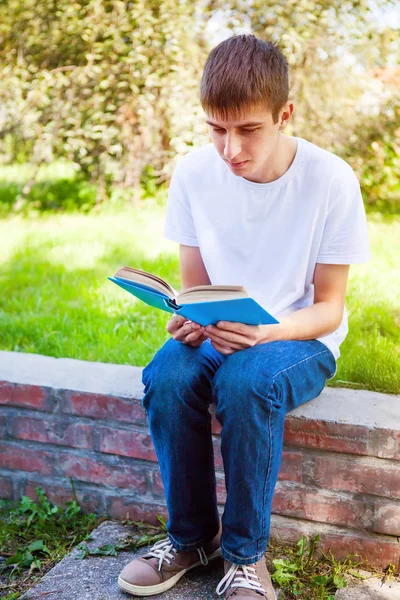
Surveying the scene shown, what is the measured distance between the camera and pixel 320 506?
2141 mm

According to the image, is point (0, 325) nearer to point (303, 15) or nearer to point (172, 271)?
point (172, 271)

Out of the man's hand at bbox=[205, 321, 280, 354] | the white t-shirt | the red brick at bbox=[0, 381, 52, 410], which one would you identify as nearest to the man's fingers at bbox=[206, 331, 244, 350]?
the man's hand at bbox=[205, 321, 280, 354]

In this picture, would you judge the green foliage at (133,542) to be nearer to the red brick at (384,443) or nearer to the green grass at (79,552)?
the green grass at (79,552)

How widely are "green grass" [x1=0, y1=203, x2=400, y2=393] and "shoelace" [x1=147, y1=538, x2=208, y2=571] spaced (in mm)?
736

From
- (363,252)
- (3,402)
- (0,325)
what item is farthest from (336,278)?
(0,325)

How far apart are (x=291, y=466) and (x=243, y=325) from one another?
54cm

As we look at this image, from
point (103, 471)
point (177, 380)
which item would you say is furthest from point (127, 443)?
point (177, 380)

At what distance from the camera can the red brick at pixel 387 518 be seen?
206cm

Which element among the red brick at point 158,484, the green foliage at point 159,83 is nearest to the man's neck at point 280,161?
the red brick at point 158,484

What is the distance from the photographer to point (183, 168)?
2244mm

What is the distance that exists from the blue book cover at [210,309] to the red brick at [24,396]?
0.76 meters

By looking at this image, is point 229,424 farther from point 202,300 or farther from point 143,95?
point 143,95

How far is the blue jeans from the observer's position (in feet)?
5.95

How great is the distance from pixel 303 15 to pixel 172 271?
2.76 meters
